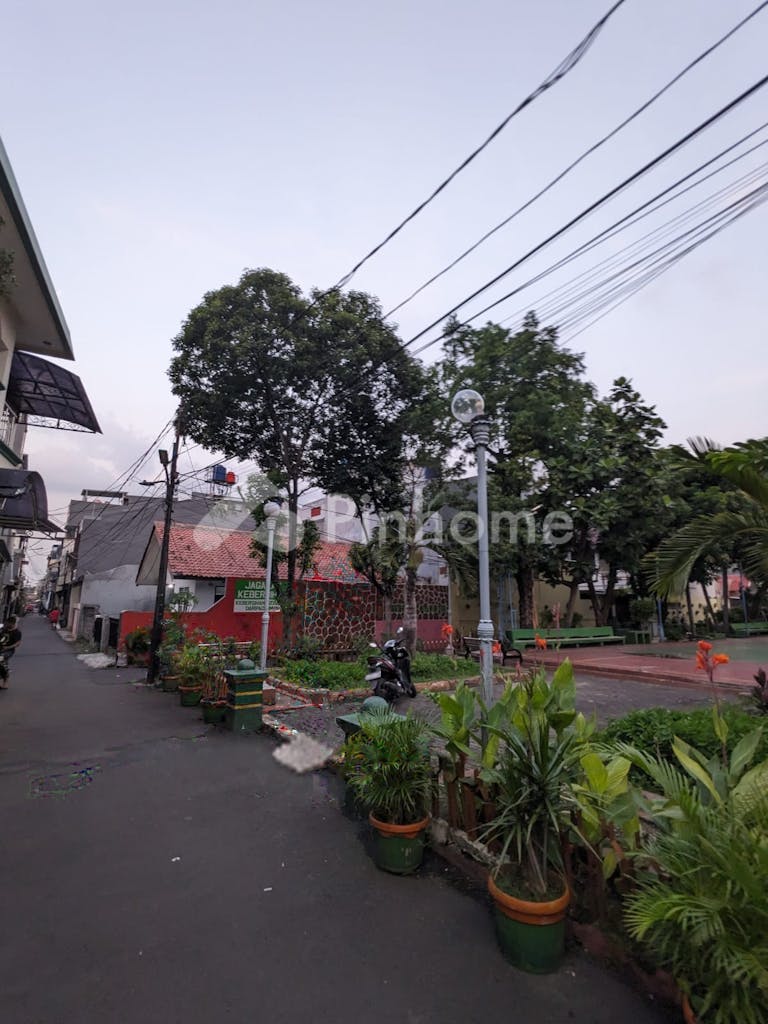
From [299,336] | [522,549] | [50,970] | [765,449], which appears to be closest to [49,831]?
[50,970]

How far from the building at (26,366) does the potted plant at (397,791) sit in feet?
22.4

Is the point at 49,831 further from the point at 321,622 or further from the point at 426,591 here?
the point at 426,591

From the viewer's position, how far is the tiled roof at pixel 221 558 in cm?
1669

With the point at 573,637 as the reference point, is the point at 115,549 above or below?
above

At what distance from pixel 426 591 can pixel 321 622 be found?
16.1 ft

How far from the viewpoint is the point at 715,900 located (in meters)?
1.98

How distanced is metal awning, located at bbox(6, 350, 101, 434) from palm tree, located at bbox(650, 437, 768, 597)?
12488 mm

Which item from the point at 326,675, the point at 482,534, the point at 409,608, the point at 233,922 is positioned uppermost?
the point at 482,534

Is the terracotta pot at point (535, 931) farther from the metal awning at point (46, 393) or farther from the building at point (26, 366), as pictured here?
the metal awning at point (46, 393)

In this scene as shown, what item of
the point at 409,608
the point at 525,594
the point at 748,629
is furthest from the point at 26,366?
the point at 748,629

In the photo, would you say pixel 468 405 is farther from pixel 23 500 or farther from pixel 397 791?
pixel 23 500

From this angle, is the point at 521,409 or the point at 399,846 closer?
Result: the point at 399,846

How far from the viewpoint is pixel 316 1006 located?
2.40 m

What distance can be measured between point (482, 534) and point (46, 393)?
12.3m
